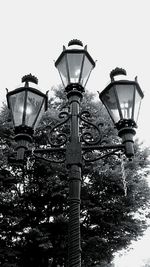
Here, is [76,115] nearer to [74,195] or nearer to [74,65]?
[74,65]

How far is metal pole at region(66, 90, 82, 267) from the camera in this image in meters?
2.63

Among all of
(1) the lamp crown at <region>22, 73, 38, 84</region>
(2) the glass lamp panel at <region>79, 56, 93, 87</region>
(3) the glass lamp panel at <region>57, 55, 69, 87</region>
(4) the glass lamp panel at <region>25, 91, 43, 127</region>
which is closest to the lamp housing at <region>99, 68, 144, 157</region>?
(2) the glass lamp panel at <region>79, 56, 93, 87</region>

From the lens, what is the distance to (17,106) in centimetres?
351

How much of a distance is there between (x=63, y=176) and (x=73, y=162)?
11106mm

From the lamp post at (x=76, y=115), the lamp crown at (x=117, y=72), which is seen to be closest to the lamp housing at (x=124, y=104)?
the lamp post at (x=76, y=115)

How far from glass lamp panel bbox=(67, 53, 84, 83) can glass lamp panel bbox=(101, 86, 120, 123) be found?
0.48 metres

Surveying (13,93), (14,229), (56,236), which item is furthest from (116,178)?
(13,93)

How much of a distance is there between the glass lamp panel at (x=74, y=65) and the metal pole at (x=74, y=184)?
205 millimetres

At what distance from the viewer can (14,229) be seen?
13.2 meters

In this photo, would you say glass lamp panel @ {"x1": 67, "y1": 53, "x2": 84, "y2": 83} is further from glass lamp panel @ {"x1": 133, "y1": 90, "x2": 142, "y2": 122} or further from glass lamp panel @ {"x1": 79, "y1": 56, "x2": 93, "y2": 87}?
glass lamp panel @ {"x1": 133, "y1": 90, "x2": 142, "y2": 122}

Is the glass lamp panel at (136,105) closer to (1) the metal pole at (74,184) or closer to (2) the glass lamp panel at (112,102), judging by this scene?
(2) the glass lamp panel at (112,102)

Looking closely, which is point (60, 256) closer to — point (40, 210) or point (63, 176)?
point (40, 210)

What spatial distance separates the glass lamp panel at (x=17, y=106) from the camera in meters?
3.48

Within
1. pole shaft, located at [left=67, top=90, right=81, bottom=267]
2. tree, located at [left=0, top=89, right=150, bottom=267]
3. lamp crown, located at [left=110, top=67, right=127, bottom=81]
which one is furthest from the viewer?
tree, located at [left=0, top=89, right=150, bottom=267]
